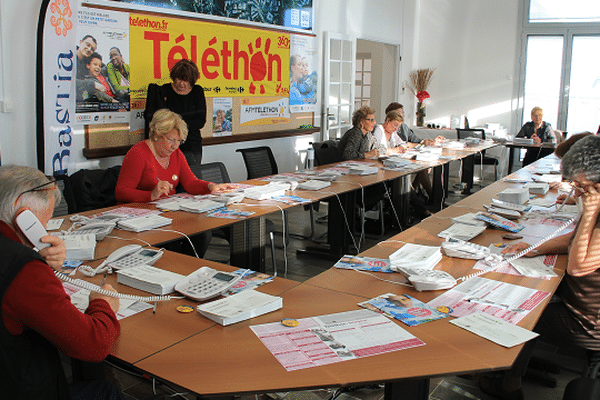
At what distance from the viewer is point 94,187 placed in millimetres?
3750

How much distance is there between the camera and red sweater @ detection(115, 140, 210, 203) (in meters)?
3.51

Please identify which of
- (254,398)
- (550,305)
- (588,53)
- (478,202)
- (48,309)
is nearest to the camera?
(48,309)

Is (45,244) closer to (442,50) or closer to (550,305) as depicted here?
(550,305)

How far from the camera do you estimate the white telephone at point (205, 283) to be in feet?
6.43

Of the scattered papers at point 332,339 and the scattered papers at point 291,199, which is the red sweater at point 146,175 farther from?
the scattered papers at point 332,339

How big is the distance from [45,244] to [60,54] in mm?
3300

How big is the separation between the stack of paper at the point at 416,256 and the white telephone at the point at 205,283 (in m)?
0.72

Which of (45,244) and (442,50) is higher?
(442,50)

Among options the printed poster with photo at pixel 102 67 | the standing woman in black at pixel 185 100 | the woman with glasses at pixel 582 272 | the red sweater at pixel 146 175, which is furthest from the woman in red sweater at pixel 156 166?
the woman with glasses at pixel 582 272

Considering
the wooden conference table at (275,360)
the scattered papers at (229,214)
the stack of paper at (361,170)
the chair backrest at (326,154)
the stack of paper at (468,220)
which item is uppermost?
the chair backrest at (326,154)

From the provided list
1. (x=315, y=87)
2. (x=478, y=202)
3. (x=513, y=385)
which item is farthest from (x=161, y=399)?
(x=315, y=87)

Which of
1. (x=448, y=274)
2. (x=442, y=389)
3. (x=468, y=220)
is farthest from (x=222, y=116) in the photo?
(x=448, y=274)

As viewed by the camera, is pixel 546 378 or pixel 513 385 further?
pixel 546 378

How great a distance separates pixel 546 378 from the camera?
277 centimetres
